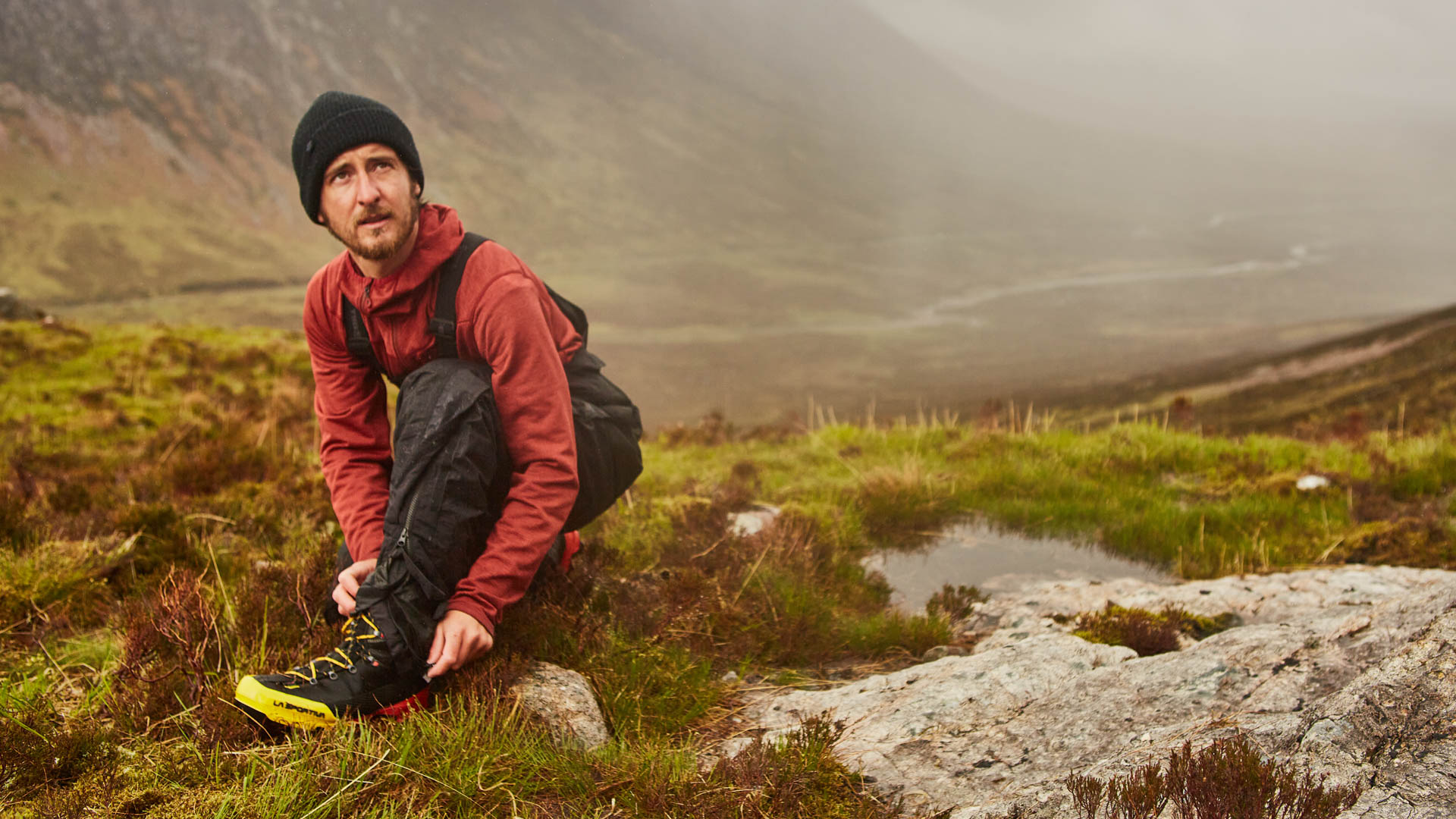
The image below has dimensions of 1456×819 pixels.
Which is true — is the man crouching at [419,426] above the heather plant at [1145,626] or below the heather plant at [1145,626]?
above

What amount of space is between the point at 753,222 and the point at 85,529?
187m

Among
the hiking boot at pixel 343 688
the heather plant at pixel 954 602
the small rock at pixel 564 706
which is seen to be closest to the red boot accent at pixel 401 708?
the hiking boot at pixel 343 688

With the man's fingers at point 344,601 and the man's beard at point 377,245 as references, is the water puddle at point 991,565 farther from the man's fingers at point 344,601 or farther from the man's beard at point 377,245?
the man's beard at point 377,245

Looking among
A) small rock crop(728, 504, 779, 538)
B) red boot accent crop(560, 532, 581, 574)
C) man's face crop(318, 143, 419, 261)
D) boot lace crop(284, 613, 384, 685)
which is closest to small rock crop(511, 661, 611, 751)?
boot lace crop(284, 613, 384, 685)

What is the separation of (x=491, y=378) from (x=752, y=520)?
2.67 m

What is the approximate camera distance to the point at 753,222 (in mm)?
185500

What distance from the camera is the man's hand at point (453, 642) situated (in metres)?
2.62

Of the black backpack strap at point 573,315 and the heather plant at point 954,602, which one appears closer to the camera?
the black backpack strap at point 573,315

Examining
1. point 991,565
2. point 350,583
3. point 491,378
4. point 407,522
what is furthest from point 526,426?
point 991,565

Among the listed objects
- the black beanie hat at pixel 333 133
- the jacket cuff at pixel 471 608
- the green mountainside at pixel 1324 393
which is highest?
the black beanie hat at pixel 333 133

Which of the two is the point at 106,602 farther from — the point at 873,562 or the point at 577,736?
the point at 873,562

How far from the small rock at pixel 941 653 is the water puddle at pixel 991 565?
0.64 meters

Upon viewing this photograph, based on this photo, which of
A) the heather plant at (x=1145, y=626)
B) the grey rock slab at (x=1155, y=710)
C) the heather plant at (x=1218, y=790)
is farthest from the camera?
the heather plant at (x=1145, y=626)

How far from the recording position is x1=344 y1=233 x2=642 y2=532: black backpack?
2959mm
